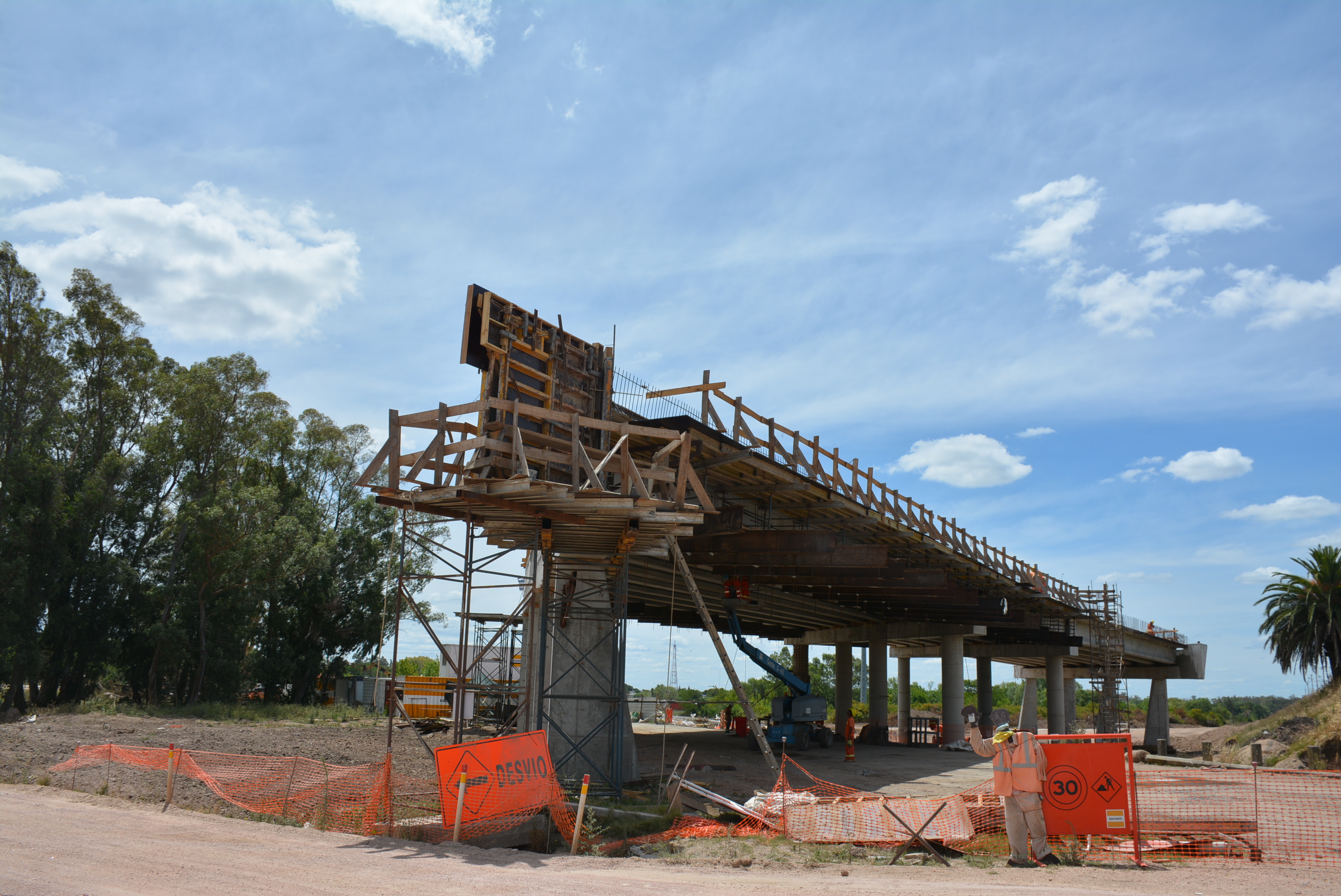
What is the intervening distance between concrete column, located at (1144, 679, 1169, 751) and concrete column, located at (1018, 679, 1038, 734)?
7.05m

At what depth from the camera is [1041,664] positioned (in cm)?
7031

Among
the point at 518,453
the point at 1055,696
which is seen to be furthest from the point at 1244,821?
the point at 1055,696

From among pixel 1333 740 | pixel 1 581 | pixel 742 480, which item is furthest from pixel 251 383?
pixel 1333 740

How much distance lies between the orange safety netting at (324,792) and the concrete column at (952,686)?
103ft

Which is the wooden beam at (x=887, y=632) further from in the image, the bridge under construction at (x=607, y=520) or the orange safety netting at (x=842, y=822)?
the orange safety netting at (x=842, y=822)

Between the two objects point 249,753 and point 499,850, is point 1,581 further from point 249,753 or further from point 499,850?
point 499,850

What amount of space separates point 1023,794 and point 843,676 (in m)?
41.2

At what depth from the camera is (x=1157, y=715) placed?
6109 centimetres

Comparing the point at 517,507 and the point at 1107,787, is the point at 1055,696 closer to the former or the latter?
the point at 1107,787

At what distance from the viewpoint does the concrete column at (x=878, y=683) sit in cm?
4612

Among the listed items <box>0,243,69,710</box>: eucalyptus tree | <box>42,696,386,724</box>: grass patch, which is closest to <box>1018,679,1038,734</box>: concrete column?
<box>42,696,386,724</box>: grass patch

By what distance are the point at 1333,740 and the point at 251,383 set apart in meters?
51.1

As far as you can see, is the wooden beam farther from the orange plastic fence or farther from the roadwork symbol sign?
the orange plastic fence

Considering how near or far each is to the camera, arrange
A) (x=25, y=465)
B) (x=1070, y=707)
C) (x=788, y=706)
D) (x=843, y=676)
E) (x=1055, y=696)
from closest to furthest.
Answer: (x=788, y=706)
(x=25, y=465)
(x=843, y=676)
(x=1055, y=696)
(x=1070, y=707)
